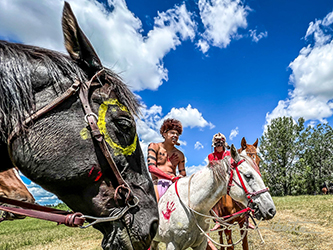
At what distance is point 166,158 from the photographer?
421 centimetres

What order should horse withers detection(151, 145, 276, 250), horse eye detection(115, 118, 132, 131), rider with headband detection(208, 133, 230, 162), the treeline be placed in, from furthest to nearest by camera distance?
the treeline
rider with headband detection(208, 133, 230, 162)
horse withers detection(151, 145, 276, 250)
horse eye detection(115, 118, 132, 131)

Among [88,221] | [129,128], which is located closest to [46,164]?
[88,221]

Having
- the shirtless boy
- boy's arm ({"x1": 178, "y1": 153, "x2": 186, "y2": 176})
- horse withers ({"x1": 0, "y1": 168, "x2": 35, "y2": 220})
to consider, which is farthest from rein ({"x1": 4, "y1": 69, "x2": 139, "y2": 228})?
boy's arm ({"x1": 178, "y1": 153, "x2": 186, "y2": 176})

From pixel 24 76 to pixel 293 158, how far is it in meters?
37.9

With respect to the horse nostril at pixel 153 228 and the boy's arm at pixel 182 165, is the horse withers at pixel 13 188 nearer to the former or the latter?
the horse nostril at pixel 153 228

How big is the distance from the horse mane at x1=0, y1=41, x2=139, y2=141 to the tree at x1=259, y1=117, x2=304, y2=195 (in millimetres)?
33866

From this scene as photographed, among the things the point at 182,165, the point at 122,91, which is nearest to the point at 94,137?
the point at 122,91

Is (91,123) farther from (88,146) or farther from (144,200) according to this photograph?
(144,200)

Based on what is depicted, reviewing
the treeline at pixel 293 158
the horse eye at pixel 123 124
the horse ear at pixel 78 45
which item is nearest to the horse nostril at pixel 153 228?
the horse eye at pixel 123 124

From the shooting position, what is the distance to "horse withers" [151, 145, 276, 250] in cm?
340

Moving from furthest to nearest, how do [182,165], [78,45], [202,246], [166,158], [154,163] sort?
1. [182,165]
2. [166,158]
3. [154,163]
4. [202,246]
5. [78,45]

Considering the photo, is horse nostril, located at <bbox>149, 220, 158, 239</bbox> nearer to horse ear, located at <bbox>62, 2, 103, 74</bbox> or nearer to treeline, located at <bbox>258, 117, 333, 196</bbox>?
horse ear, located at <bbox>62, 2, 103, 74</bbox>

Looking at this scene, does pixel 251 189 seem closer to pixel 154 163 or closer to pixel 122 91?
pixel 154 163

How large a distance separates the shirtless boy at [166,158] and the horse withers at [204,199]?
0.34m
